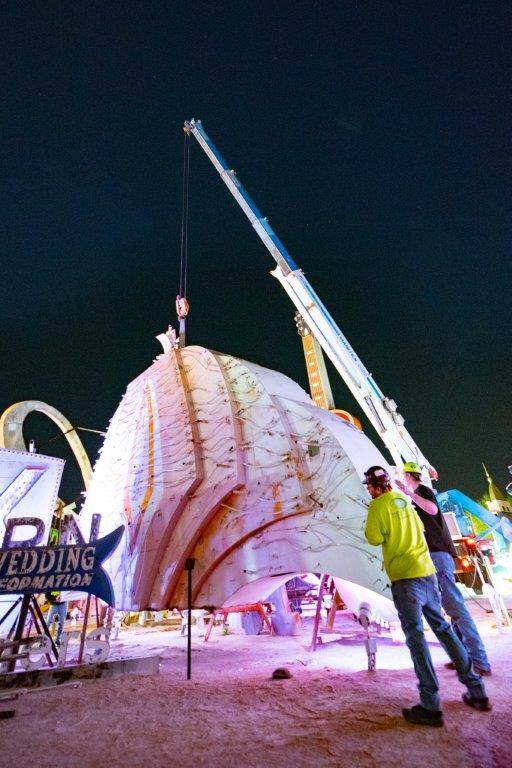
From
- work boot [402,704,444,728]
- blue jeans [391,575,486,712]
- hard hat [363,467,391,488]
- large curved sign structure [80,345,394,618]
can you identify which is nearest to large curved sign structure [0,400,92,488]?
large curved sign structure [80,345,394,618]

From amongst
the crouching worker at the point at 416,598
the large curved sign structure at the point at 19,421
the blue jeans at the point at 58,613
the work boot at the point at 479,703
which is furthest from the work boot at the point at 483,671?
the large curved sign structure at the point at 19,421

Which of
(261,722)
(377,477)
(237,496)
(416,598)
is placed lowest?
(261,722)

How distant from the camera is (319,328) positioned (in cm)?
1439

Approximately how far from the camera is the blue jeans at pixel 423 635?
10.5ft

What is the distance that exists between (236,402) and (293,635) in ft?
20.0

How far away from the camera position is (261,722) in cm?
345

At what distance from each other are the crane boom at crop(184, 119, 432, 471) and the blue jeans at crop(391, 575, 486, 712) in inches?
370

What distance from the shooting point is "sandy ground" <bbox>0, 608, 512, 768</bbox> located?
2688mm

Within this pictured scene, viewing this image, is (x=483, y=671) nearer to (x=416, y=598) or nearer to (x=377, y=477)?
(x=416, y=598)

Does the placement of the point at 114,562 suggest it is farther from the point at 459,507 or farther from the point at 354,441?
the point at 459,507

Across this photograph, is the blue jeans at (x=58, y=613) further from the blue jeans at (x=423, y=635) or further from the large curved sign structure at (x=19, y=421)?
the blue jeans at (x=423, y=635)

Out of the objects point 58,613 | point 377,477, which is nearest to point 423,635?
point 377,477

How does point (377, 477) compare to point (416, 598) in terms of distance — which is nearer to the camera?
point (416, 598)

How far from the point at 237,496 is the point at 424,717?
5.58 meters
